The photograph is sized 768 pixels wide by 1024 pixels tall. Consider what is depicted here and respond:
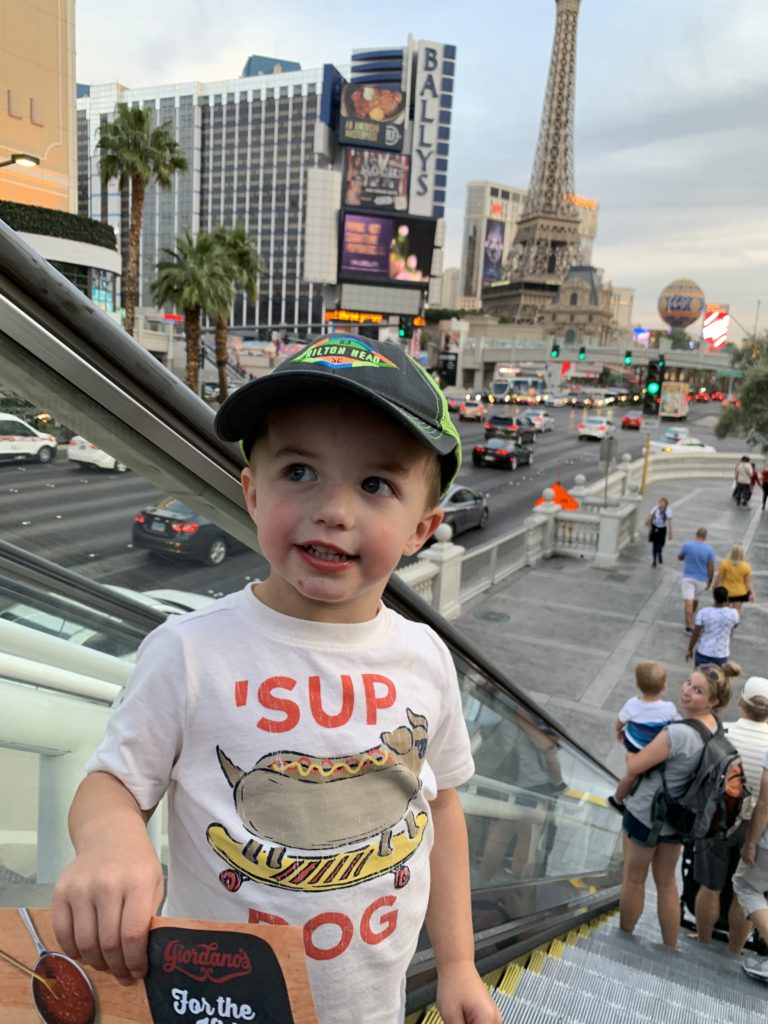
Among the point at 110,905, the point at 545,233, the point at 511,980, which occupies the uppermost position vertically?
the point at 545,233

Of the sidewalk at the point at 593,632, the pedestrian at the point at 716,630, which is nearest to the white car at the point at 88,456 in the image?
the sidewalk at the point at 593,632

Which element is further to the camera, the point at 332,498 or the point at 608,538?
the point at 608,538

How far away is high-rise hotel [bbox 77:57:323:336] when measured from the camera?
418ft

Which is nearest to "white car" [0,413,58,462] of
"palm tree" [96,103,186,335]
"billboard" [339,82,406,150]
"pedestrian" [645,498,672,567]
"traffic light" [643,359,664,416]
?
"pedestrian" [645,498,672,567]

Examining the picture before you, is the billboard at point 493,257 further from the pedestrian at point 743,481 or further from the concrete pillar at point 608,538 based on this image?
the concrete pillar at point 608,538

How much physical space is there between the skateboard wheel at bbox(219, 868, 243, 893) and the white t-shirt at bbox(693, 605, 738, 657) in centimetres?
839

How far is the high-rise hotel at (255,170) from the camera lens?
127 metres

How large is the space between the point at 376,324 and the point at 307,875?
6756cm

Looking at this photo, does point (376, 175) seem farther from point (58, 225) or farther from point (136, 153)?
point (136, 153)

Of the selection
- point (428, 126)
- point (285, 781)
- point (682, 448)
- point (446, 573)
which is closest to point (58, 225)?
point (446, 573)

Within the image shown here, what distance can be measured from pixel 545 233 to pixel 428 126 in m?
80.9

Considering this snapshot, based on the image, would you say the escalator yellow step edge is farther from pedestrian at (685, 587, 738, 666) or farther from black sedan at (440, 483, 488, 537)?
black sedan at (440, 483, 488, 537)

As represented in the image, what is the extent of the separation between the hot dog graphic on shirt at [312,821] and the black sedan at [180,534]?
64cm

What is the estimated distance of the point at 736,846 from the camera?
13.3 feet
